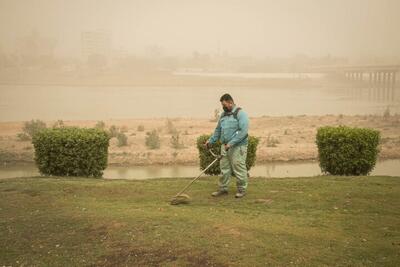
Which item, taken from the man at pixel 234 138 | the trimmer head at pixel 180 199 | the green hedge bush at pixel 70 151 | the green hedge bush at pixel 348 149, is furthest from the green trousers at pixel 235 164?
the green hedge bush at pixel 70 151

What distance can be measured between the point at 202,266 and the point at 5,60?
134154mm

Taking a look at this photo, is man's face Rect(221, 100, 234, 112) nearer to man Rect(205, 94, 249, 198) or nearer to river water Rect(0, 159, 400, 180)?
A: man Rect(205, 94, 249, 198)

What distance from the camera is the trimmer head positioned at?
33.9 feet

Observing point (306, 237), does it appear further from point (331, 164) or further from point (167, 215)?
point (331, 164)

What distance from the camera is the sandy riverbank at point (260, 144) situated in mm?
24406

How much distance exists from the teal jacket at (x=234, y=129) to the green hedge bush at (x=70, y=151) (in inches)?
190

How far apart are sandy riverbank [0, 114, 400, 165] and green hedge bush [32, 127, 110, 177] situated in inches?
375

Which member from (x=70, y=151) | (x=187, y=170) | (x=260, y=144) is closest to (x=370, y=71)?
(x=260, y=144)

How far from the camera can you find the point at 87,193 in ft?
37.6

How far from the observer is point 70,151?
1380 centimetres

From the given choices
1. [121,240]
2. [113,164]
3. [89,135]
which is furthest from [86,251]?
[113,164]

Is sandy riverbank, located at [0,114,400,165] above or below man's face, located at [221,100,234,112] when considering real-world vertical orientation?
below

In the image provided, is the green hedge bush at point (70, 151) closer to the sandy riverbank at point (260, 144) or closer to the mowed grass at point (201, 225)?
the mowed grass at point (201, 225)

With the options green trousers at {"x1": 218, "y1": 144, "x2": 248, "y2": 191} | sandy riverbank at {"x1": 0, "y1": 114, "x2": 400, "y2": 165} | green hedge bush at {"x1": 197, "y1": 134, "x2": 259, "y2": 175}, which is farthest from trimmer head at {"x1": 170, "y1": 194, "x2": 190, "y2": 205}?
sandy riverbank at {"x1": 0, "y1": 114, "x2": 400, "y2": 165}
